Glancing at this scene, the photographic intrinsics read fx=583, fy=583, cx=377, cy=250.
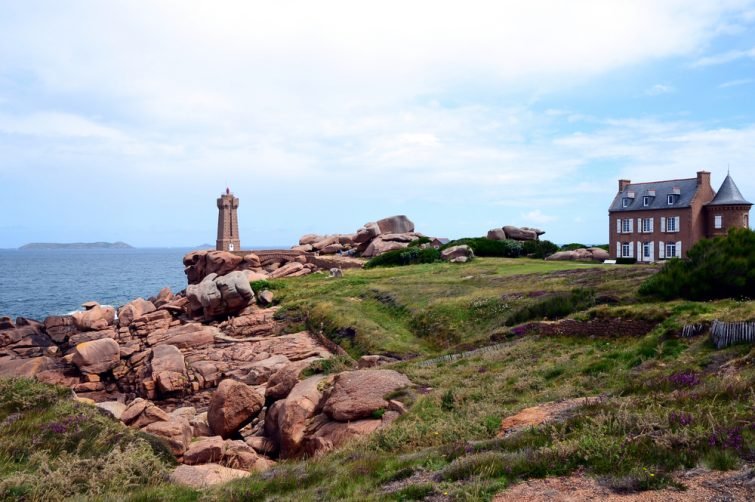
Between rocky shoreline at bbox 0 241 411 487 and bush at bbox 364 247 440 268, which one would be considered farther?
bush at bbox 364 247 440 268

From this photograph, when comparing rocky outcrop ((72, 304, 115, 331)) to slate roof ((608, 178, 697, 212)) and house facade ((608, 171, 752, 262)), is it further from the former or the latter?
slate roof ((608, 178, 697, 212))

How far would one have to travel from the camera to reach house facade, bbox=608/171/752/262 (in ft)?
161

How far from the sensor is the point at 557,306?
80.1 feet

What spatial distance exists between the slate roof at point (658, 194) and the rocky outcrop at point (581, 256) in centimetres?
510

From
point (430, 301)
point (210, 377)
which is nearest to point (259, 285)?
point (210, 377)

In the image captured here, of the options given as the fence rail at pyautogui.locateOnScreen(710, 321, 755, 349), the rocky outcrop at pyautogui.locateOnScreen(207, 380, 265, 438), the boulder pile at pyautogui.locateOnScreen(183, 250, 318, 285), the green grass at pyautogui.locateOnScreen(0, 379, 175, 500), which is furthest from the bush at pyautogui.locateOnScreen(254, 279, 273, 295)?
the fence rail at pyautogui.locateOnScreen(710, 321, 755, 349)

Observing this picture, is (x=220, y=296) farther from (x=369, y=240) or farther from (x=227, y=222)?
(x=227, y=222)

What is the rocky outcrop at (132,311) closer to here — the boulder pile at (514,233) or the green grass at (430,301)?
the green grass at (430,301)

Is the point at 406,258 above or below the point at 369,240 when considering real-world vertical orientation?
below

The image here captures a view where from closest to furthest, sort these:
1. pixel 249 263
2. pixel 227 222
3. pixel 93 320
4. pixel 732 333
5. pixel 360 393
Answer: pixel 732 333 → pixel 360 393 → pixel 93 320 → pixel 249 263 → pixel 227 222

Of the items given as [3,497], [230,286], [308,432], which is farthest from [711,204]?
[3,497]

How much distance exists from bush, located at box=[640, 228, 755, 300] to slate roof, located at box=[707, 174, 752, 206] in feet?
95.3

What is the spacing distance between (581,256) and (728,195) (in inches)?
514

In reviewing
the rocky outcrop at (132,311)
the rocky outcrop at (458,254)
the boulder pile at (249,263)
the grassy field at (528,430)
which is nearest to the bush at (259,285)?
the rocky outcrop at (132,311)
